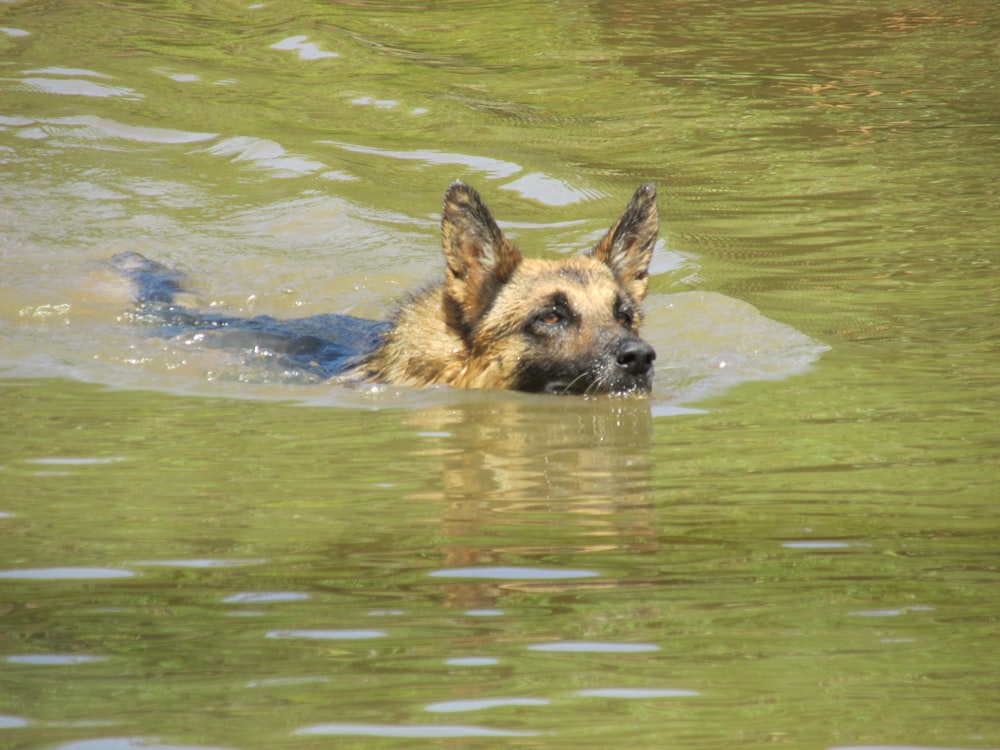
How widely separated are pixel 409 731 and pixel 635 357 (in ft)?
17.0

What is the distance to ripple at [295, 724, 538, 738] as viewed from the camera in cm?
286

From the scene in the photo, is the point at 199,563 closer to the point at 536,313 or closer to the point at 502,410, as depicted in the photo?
the point at 502,410

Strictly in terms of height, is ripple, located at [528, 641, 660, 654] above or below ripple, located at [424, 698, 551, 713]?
below

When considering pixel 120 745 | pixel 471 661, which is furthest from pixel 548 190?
pixel 120 745

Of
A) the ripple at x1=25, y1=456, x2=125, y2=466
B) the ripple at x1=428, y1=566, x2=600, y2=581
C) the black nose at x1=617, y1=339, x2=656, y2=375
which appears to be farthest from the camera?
the black nose at x1=617, y1=339, x2=656, y2=375

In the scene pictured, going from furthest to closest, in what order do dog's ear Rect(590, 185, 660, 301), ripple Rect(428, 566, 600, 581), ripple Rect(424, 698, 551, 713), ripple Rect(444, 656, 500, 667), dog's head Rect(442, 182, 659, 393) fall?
dog's ear Rect(590, 185, 660, 301) → dog's head Rect(442, 182, 659, 393) → ripple Rect(428, 566, 600, 581) → ripple Rect(444, 656, 500, 667) → ripple Rect(424, 698, 551, 713)

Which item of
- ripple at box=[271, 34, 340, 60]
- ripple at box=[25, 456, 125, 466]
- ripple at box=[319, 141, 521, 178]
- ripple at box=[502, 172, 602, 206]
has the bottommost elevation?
ripple at box=[502, 172, 602, 206]

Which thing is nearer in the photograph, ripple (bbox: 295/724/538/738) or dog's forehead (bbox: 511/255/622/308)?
ripple (bbox: 295/724/538/738)

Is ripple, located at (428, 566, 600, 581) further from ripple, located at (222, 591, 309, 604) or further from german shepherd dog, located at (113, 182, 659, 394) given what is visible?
german shepherd dog, located at (113, 182, 659, 394)

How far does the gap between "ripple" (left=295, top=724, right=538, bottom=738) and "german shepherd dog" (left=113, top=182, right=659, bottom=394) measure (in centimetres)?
514

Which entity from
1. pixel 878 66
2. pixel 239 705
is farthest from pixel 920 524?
pixel 878 66

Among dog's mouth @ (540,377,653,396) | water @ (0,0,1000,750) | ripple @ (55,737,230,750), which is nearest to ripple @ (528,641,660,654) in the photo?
water @ (0,0,1000,750)

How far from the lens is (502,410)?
25.7 feet

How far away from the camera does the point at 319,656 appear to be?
3.36 m
